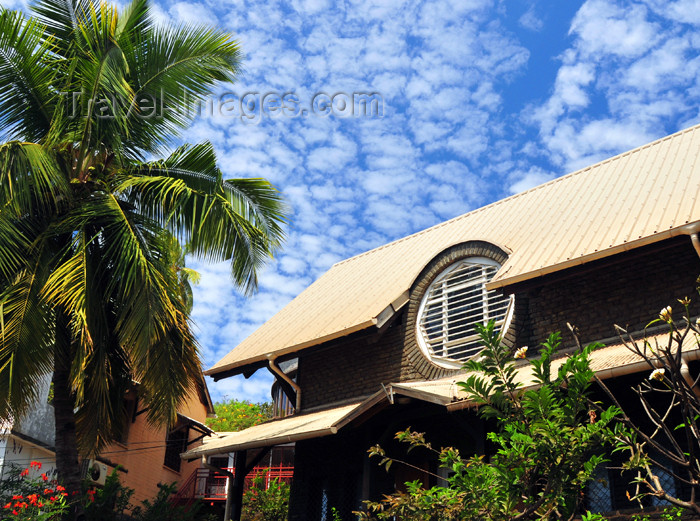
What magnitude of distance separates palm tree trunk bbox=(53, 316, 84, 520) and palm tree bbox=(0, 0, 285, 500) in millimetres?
18

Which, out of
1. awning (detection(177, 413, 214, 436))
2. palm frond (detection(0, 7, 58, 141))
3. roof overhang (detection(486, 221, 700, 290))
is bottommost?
awning (detection(177, 413, 214, 436))

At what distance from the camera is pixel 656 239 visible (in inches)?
408

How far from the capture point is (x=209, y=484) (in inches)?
944

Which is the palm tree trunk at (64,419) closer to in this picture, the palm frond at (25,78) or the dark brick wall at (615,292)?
the palm frond at (25,78)

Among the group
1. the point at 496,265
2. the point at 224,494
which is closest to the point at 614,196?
the point at 496,265

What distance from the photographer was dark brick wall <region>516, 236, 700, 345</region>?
1084cm

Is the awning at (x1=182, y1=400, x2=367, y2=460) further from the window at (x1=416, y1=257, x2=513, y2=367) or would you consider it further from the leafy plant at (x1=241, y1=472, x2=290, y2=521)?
the leafy plant at (x1=241, y1=472, x2=290, y2=521)

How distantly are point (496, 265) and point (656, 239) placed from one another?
3329 mm

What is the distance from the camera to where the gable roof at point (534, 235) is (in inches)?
446

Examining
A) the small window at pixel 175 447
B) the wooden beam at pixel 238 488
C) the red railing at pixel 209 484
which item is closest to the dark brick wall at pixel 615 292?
the wooden beam at pixel 238 488

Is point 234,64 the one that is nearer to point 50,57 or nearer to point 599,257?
point 50,57

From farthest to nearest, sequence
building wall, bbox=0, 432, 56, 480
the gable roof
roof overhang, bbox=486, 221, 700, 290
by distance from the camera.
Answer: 1. building wall, bbox=0, 432, 56, 480
2. the gable roof
3. roof overhang, bbox=486, 221, 700, 290

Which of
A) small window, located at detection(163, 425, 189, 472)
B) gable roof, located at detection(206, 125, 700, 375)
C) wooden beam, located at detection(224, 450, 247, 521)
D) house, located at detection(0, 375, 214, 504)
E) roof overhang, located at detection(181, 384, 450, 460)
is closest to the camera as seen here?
roof overhang, located at detection(181, 384, 450, 460)

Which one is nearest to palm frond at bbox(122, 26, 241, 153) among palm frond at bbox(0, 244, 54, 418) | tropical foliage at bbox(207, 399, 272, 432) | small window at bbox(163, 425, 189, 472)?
palm frond at bbox(0, 244, 54, 418)
